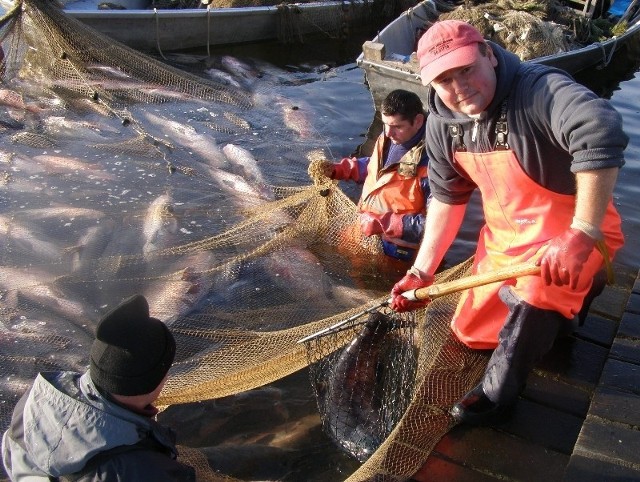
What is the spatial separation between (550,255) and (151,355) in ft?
5.81

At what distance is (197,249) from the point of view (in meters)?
5.83

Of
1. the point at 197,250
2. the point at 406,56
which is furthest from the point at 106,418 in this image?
the point at 406,56

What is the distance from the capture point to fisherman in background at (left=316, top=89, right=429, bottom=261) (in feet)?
18.3

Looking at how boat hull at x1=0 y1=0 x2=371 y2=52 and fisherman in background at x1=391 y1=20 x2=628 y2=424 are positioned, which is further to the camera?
boat hull at x1=0 y1=0 x2=371 y2=52

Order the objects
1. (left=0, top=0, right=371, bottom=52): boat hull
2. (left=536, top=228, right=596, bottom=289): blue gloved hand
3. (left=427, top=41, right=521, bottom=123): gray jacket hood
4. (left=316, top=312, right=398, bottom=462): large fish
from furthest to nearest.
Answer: (left=0, top=0, right=371, bottom=52): boat hull, (left=316, top=312, right=398, bottom=462): large fish, (left=427, top=41, right=521, bottom=123): gray jacket hood, (left=536, top=228, right=596, bottom=289): blue gloved hand

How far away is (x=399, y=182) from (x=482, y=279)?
2660 millimetres

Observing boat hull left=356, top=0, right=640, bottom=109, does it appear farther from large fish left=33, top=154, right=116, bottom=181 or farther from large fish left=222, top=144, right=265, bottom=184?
large fish left=33, top=154, right=116, bottom=181

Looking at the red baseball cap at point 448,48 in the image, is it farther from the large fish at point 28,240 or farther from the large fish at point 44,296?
the large fish at point 28,240

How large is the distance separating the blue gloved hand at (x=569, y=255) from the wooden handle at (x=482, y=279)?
0.39ft

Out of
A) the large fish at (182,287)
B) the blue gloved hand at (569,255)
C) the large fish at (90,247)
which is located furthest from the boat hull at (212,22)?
the blue gloved hand at (569,255)

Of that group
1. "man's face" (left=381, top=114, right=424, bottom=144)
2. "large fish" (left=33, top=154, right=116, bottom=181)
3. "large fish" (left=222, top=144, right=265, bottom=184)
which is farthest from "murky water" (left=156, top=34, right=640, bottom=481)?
"large fish" (left=33, top=154, right=116, bottom=181)

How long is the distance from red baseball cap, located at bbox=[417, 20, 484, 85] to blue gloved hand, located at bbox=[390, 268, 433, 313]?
1.27 meters

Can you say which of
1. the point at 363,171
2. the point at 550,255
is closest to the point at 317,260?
the point at 363,171

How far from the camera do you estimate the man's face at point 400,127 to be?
5574 millimetres
